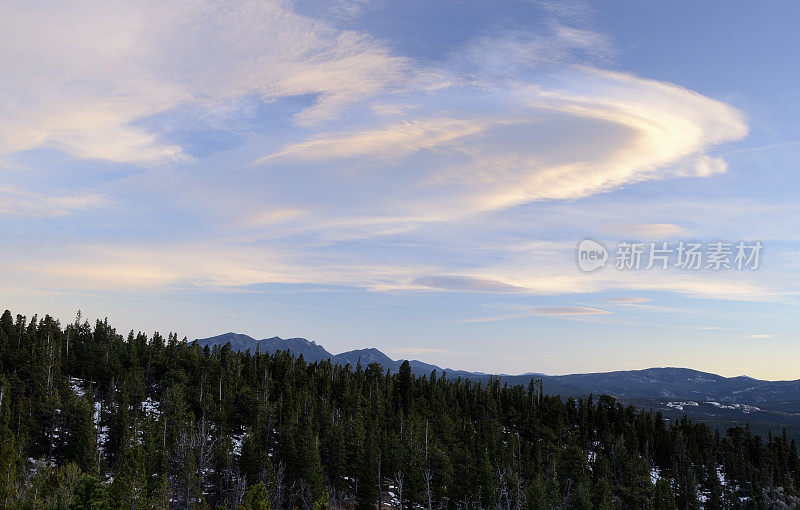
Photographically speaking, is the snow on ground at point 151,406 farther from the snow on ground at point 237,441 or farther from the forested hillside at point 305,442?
the snow on ground at point 237,441

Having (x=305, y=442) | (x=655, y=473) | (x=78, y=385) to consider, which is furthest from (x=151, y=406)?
(x=655, y=473)

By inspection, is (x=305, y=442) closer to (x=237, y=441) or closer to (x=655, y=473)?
(x=237, y=441)

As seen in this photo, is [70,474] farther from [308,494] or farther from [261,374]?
[261,374]

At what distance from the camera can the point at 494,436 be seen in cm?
12888

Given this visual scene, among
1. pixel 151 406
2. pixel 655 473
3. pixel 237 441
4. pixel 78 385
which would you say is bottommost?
pixel 655 473

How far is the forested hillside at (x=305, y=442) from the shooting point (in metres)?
84.0

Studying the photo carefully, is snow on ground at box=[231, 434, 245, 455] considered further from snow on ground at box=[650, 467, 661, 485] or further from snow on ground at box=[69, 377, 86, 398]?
snow on ground at box=[650, 467, 661, 485]

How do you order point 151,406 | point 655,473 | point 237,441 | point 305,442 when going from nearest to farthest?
point 305,442, point 237,441, point 151,406, point 655,473

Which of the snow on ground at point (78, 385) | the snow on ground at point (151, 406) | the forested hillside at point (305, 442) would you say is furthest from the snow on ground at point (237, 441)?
the snow on ground at point (78, 385)

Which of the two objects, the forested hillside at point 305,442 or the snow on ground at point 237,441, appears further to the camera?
the snow on ground at point 237,441

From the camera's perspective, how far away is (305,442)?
95500 mm

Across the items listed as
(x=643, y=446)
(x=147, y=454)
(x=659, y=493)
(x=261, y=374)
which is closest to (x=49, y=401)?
(x=147, y=454)

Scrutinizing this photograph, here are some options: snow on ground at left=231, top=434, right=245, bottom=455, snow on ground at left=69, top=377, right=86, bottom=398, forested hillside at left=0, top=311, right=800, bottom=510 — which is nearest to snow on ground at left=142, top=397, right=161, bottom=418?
forested hillside at left=0, top=311, right=800, bottom=510

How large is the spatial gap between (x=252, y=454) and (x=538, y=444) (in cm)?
8162
